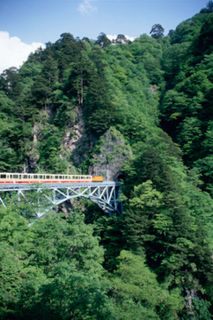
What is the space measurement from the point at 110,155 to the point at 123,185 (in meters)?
5.89

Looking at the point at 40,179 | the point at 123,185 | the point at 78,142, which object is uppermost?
the point at 78,142

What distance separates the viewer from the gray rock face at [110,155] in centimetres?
3039

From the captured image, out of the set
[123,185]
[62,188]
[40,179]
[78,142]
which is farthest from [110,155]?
[40,179]

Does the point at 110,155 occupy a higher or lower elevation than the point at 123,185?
higher

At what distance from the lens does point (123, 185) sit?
26.9m

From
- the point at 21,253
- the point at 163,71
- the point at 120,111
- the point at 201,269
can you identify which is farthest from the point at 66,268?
the point at 163,71

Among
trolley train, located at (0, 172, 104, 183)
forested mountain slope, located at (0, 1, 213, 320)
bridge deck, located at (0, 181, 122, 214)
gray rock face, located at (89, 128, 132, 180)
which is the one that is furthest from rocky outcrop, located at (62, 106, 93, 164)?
trolley train, located at (0, 172, 104, 183)

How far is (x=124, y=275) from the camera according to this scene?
15438 millimetres

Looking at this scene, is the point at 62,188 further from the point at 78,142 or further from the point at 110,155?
the point at 78,142

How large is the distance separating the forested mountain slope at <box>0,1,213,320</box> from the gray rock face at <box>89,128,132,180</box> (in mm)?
160

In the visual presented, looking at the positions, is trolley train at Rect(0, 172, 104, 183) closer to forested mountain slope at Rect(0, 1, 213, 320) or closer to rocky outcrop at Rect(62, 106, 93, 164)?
forested mountain slope at Rect(0, 1, 213, 320)

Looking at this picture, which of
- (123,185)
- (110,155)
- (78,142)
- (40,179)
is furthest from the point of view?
(78,142)

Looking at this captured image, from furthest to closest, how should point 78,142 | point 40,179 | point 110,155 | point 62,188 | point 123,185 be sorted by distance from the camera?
point 78,142, point 110,155, point 123,185, point 62,188, point 40,179

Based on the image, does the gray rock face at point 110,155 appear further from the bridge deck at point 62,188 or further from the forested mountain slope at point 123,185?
the bridge deck at point 62,188
